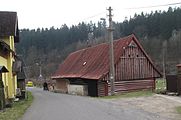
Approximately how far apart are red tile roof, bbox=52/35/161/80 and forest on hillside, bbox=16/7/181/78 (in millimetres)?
41753

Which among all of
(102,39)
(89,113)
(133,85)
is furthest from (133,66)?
(102,39)

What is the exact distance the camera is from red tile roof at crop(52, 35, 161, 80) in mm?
38250

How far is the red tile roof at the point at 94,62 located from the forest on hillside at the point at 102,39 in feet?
137

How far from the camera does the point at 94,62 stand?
42.5 metres

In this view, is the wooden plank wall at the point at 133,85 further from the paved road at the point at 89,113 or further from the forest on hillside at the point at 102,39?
the forest on hillside at the point at 102,39

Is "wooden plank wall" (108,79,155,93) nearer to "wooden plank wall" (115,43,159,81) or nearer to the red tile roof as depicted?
"wooden plank wall" (115,43,159,81)

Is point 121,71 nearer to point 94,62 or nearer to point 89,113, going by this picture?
point 94,62

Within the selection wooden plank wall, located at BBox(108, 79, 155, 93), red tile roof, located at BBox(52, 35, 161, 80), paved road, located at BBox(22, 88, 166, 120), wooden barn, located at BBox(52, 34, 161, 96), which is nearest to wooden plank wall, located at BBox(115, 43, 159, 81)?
wooden barn, located at BBox(52, 34, 161, 96)

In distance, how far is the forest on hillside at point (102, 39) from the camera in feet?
378

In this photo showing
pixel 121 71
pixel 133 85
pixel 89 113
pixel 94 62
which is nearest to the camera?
pixel 89 113

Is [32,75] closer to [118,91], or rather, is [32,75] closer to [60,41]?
[60,41]

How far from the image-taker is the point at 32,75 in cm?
13162

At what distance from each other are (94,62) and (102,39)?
8784 centimetres

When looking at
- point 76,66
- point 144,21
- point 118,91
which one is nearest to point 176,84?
point 118,91
